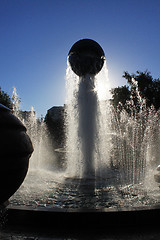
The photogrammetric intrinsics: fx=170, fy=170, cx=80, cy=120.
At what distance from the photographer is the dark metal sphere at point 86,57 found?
905 cm

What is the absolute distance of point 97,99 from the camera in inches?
351

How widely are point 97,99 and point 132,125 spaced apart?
1125 cm

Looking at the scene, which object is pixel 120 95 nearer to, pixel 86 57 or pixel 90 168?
pixel 86 57


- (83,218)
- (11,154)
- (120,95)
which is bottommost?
(83,218)

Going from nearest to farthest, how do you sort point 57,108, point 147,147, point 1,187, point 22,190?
point 1,187
point 22,190
point 147,147
point 57,108

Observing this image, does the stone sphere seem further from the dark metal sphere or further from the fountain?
the dark metal sphere

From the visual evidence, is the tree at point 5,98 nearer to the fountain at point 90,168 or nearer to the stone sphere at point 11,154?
the fountain at point 90,168

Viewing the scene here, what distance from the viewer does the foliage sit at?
2538 cm

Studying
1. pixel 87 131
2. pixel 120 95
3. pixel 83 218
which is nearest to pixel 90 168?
pixel 87 131

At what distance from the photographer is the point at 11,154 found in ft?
7.07

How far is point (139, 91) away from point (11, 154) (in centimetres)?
2677

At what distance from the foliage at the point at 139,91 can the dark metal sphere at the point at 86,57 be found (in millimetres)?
17902

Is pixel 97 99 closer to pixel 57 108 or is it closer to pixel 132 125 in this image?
pixel 132 125

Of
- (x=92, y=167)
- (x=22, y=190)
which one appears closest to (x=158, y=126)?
(x=92, y=167)
